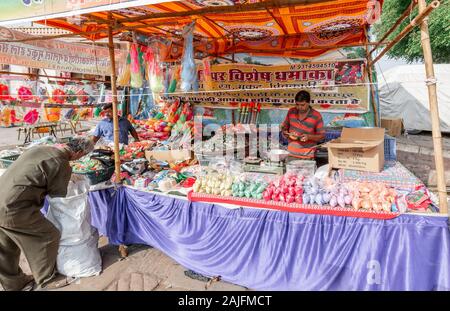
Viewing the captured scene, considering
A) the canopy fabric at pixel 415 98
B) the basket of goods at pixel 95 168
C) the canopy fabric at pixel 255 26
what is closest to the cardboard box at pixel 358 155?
the canopy fabric at pixel 255 26

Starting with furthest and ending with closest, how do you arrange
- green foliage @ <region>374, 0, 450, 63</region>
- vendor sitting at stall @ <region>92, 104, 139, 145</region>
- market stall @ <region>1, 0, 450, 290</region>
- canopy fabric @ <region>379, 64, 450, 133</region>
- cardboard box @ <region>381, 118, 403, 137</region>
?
Result: 1. canopy fabric @ <region>379, 64, 450, 133</region>
2. green foliage @ <region>374, 0, 450, 63</region>
3. cardboard box @ <region>381, 118, 403, 137</region>
4. vendor sitting at stall @ <region>92, 104, 139, 145</region>
5. market stall @ <region>1, 0, 450, 290</region>

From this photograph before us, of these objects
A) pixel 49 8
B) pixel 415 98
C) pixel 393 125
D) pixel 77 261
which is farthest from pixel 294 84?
pixel 415 98

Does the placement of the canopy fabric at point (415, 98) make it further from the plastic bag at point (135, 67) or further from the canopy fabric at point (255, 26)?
the plastic bag at point (135, 67)

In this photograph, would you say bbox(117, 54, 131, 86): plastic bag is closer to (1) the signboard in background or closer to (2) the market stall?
(2) the market stall

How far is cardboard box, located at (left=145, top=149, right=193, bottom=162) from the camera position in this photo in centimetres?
430

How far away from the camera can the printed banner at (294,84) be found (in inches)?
221

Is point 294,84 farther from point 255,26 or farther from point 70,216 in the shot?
point 70,216

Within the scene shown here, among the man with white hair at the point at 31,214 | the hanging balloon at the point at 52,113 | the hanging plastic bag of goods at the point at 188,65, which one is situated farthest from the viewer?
the hanging balloon at the point at 52,113

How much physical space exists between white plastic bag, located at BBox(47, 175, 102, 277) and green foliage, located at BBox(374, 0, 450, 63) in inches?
395

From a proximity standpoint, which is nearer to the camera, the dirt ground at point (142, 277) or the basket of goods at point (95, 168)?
the dirt ground at point (142, 277)

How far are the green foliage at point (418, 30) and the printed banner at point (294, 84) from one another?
518cm

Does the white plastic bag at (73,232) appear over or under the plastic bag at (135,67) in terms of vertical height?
under

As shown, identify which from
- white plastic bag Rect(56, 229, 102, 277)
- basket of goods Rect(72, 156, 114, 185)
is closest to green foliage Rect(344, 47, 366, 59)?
basket of goods Rect(72, 156, 114, 185)
